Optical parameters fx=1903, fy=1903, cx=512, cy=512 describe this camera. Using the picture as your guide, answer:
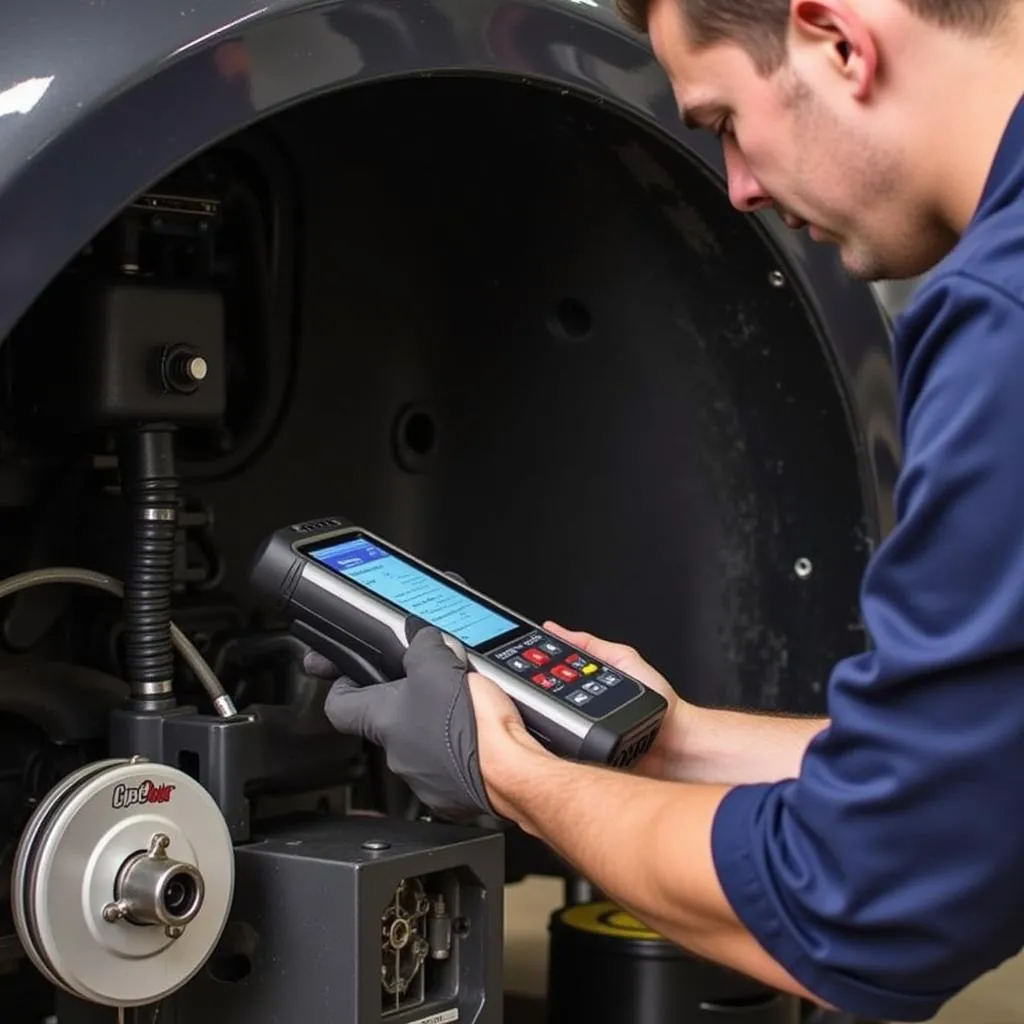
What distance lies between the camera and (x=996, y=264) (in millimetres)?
774

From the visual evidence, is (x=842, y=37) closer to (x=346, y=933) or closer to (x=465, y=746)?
(x=465, y=746)

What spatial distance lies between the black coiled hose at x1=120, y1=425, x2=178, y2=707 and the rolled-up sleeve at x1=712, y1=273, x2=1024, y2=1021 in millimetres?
446

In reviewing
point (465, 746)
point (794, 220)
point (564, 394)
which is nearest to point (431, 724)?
point (465, 746)

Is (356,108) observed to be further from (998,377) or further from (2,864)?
(998,377)

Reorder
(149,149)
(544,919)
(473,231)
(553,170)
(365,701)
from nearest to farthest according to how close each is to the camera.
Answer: (149,149)
(365,701)
(553,170)
(473,231)
(544,919)

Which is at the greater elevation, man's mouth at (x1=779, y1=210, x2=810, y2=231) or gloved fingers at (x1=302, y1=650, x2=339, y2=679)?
man's mouth at (x1=779, y1=210, x2=810, y2=231)

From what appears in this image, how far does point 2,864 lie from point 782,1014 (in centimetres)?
61

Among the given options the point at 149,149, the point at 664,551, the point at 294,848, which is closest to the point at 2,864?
the point at 294,848

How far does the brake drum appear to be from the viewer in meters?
1.02

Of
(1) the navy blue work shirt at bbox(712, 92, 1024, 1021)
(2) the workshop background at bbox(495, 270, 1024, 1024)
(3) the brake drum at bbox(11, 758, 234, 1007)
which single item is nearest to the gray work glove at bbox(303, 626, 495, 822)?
(3) the brake drum at bbox(11, 758, 234, 1007)

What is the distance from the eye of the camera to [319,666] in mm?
1147

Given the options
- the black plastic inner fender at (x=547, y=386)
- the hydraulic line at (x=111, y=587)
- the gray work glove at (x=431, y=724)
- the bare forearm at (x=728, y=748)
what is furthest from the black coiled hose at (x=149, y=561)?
the bare forearm at (x=728, y=748)

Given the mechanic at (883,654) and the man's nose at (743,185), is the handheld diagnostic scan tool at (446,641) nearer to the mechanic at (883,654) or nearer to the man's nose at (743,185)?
the mechanic at (883,654)

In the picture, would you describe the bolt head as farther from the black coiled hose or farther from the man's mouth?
the man's mouth
